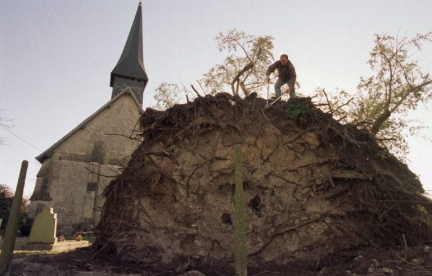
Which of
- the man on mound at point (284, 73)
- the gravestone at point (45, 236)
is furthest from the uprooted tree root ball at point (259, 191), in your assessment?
the gravestone at point (45, 236)

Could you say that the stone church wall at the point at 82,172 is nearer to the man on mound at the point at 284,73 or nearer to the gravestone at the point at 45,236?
the gravestone at the point at 45,236

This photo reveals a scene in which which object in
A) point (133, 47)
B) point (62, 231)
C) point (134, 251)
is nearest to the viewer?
point (134, 251)

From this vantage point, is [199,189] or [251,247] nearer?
[251,247]

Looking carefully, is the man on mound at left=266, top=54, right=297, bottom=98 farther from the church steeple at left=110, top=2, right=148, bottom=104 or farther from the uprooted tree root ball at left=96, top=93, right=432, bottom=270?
the church steeple at left=110, top=2, right=148, bottom=104

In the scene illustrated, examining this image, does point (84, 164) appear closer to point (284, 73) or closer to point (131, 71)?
point (131, 71)

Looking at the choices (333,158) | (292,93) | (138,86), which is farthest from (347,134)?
(138,86)

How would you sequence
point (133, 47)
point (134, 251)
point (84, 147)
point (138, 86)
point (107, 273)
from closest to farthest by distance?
1. point (107, 273)
2. point (134, 251)
3. point (84, 147)
4. point (138, 86)
5. point (133, 47)

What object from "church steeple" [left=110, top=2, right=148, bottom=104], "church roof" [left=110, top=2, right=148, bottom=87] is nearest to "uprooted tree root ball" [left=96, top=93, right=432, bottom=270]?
"church steeple" [left=110, top=2, right=148, bottom=104]

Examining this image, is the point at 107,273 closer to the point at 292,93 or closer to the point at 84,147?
the point at 292,93

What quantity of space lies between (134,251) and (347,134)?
17.2 feet

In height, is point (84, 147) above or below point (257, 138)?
above

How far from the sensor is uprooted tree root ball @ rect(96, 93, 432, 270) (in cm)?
625

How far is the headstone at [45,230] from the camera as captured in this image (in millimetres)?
10906

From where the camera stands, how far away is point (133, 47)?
31.8 metres
